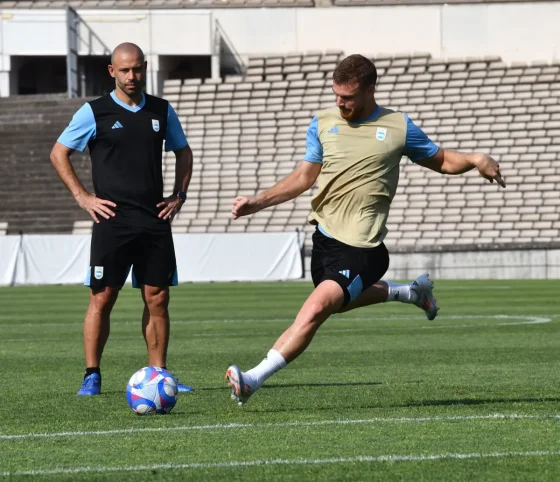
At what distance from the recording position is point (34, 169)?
37719mm

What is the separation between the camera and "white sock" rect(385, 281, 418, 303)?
7988 millimetres

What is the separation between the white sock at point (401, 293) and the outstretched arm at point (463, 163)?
96 centimetres

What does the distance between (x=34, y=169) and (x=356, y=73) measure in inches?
1254

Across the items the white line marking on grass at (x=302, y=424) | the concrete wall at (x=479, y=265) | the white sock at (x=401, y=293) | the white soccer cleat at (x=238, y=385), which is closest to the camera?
the white line marking on grass at (x=302, y=424)

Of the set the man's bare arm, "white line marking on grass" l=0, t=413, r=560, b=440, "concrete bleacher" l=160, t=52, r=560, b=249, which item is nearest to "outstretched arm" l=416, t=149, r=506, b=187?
"white line marking on grass" l=0, t=413, r=560, b=440

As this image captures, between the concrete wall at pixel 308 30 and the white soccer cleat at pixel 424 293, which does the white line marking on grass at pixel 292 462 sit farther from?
the concrete wall at pixel 308 30

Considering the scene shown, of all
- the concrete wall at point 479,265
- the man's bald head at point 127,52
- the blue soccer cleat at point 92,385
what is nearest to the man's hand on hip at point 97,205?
the man's bald head at point 127,52

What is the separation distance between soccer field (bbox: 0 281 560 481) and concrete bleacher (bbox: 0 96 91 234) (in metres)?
21.2

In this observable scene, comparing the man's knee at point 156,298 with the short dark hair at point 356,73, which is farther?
the man's knee at point 156,298

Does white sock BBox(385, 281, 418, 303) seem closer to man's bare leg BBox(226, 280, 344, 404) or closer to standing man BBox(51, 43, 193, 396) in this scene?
man's bare leg BBox(226, 280, 344, 404)

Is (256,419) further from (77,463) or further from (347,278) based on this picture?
(77,463)

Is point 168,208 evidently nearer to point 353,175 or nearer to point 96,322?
point 96,322

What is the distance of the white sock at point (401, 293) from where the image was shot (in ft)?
26.2

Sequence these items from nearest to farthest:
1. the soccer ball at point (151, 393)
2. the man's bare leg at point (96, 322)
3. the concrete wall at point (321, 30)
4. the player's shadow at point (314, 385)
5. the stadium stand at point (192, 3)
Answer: the soccer ball at point (151, 393) → the man's bare leg at point (96, 322) → the player's shadow at point (314, 385) → the concrete wall at point (321, 30) → the stadium stand at point (192, 3)
